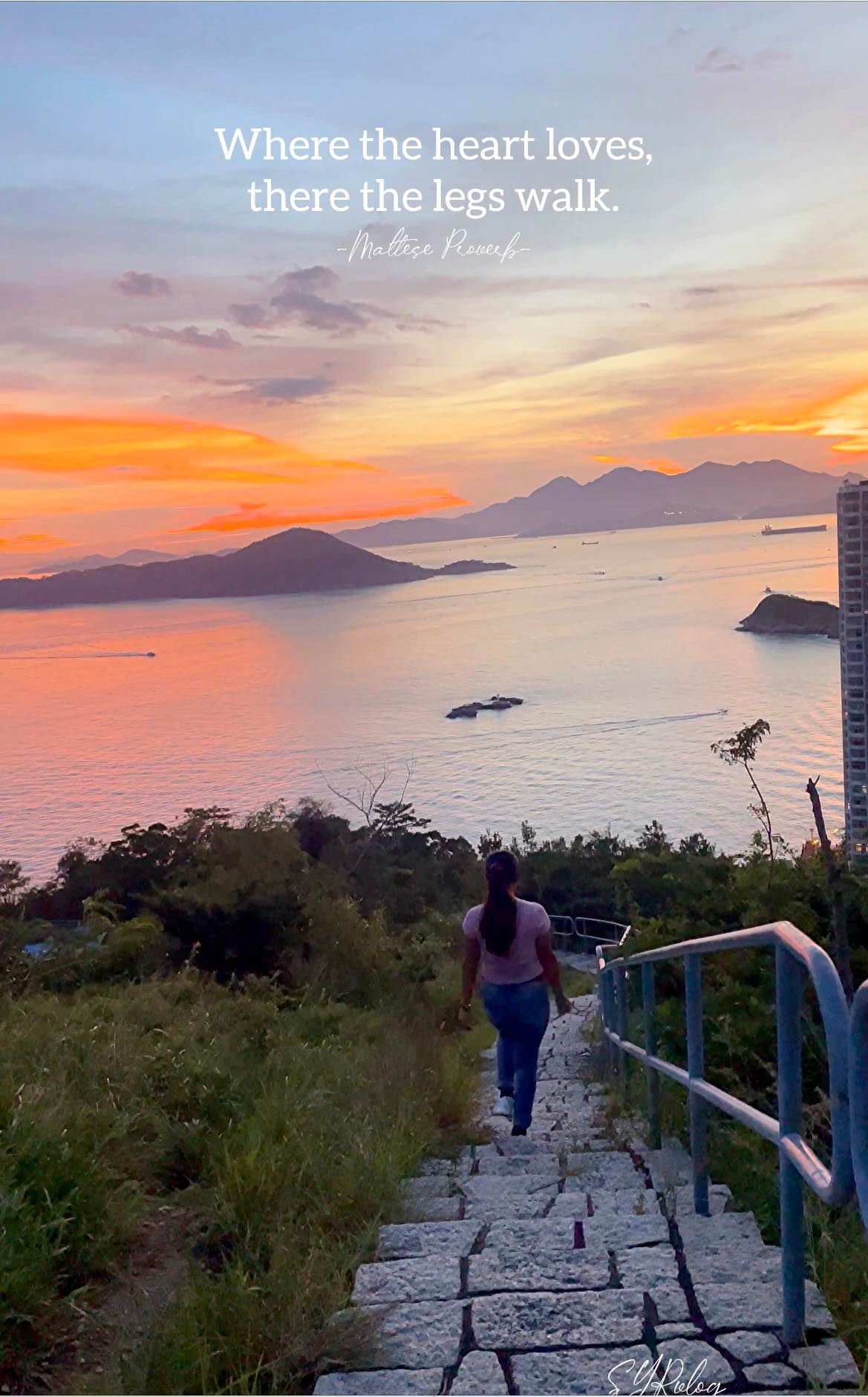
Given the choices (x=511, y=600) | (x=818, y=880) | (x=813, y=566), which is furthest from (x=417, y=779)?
(x=813, y=566)

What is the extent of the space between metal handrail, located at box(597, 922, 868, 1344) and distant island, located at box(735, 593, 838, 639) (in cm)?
9129

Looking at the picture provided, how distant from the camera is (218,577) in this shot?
475 ft

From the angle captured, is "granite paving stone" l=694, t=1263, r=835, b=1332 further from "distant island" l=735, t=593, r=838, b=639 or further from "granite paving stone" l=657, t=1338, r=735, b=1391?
"distant island" l=735, t=593, r=838, b=639

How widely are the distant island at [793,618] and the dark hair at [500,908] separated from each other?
8963 cm

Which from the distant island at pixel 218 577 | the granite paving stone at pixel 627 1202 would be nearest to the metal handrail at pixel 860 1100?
the granite paving stone at pixel 627 1202

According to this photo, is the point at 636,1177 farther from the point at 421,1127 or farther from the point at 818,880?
the point at 818,880

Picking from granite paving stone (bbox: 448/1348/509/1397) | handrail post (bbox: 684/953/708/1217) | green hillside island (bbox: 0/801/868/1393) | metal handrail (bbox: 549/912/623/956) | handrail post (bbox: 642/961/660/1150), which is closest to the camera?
granite paving stone (bbox: 448/1348/509/1397)

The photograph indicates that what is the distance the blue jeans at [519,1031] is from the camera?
5.48 m

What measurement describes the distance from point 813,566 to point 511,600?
4030cm

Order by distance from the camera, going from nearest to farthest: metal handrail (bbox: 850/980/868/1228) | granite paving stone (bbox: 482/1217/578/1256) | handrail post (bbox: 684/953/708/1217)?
1. metal handrail (bbox: 850/980/868/1228)
2. granite paving stone (bbox: 482/1217/578/1256)
3. handrail post (bbox: 684/953/708/1217)

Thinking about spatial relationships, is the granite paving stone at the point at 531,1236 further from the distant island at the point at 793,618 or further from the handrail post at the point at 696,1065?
the distant island at the point at 793,618

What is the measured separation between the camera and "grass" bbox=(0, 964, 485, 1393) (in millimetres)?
2525

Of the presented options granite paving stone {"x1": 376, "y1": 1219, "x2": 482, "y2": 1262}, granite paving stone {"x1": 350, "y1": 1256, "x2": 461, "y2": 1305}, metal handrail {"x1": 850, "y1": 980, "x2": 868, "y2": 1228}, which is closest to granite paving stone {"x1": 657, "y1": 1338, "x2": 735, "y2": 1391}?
granite paving stone {"x1": 350, "y1": 1256, "x2": 461, "y2": 1305}

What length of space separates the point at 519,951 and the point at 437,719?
65.3 m
